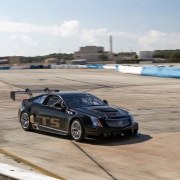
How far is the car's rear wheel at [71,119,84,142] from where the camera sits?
973cm

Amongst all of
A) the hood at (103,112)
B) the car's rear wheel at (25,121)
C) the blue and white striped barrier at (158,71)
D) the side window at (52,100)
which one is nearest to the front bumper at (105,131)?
the hood at (103,112)

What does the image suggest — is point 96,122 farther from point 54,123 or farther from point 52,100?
point 52,100

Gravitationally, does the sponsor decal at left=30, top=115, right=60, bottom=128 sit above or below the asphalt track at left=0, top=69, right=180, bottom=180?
above

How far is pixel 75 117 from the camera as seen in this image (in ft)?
32.8

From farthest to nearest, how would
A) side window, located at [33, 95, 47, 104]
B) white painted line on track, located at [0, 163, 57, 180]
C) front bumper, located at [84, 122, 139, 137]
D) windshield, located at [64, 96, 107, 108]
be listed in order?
side window, located at [33, 95, 47, 104]
windshield, located at [64, 96, 107, 108]
front bumper, located at [84, 122, 139, 137]
white painted line on track, located at [0, 163, 57, 180]

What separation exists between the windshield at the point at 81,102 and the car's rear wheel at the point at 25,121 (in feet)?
5.31

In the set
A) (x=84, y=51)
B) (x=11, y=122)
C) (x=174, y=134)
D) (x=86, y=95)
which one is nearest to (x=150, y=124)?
(x=174, y=134)

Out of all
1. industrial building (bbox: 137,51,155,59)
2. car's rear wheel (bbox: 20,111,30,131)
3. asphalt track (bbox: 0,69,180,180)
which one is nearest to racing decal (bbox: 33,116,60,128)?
asphalt track (bbox: 0,69,180,180)

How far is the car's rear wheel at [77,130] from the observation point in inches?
383

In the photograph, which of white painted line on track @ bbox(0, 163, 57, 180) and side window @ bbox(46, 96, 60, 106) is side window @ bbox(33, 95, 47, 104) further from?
white painted line on track @ bbox(0, 163, 57, 180)

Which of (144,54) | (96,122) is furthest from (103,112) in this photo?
(144,54)

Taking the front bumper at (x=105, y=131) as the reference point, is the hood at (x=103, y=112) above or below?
above

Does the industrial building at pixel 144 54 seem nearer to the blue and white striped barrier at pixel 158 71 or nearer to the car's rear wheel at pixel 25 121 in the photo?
the blue and white striped barrier at pixel 158 71

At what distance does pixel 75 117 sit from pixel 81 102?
91 cm
